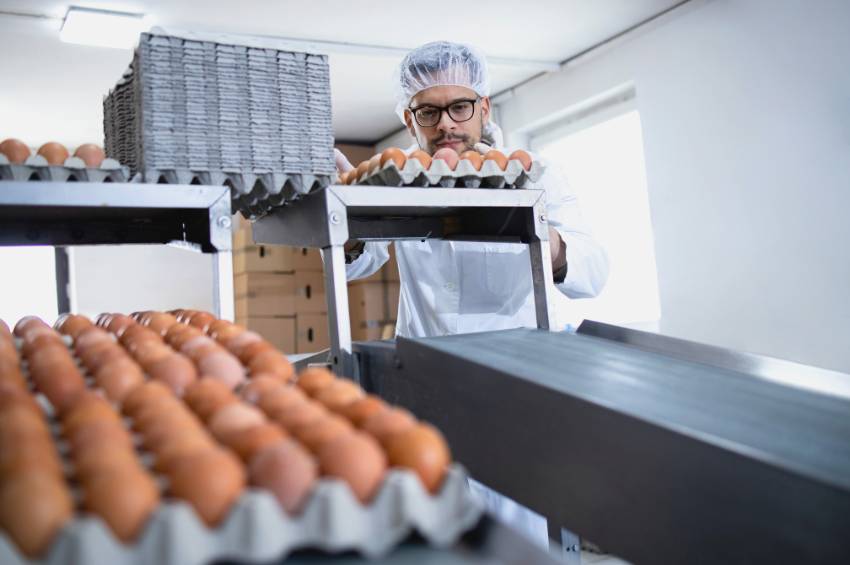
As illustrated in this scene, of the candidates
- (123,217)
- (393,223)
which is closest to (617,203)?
(393,223)

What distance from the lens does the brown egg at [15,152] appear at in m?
1.03

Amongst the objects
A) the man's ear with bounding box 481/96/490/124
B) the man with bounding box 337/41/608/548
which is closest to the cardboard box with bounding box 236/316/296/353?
the man with bounding box 337/41/608/548

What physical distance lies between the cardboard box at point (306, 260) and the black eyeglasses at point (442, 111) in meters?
3.61

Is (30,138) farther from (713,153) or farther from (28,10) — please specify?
(713,153)

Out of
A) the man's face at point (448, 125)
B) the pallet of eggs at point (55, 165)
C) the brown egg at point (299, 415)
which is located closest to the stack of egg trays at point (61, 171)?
the pallet of eggs at point (55, 165)

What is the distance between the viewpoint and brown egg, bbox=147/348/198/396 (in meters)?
0.85

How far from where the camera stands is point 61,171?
105cm

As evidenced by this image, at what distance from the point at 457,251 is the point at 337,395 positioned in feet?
4.89

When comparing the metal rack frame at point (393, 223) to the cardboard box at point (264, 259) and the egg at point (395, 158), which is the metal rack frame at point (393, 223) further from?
the cardboard box at point (264, 259)

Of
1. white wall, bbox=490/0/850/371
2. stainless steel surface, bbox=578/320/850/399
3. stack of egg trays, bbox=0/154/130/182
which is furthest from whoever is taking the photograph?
white wall, bbox=490/0/850/371

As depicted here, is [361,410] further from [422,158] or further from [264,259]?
[264,259]

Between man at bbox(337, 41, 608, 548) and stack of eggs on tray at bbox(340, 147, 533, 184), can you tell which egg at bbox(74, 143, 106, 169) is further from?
man at bbox(337, 41, 608, 548)

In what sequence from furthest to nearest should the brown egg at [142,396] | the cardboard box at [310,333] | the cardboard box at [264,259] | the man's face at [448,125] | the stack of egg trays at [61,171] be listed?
the cardboard box at [310,333]
the cardboard box at [264,259]
the man's face at [448,125]
the stack of egg trays at [61,171]
the brown egg at [142,396]

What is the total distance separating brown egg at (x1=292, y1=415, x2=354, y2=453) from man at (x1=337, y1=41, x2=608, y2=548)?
3.98 ft
